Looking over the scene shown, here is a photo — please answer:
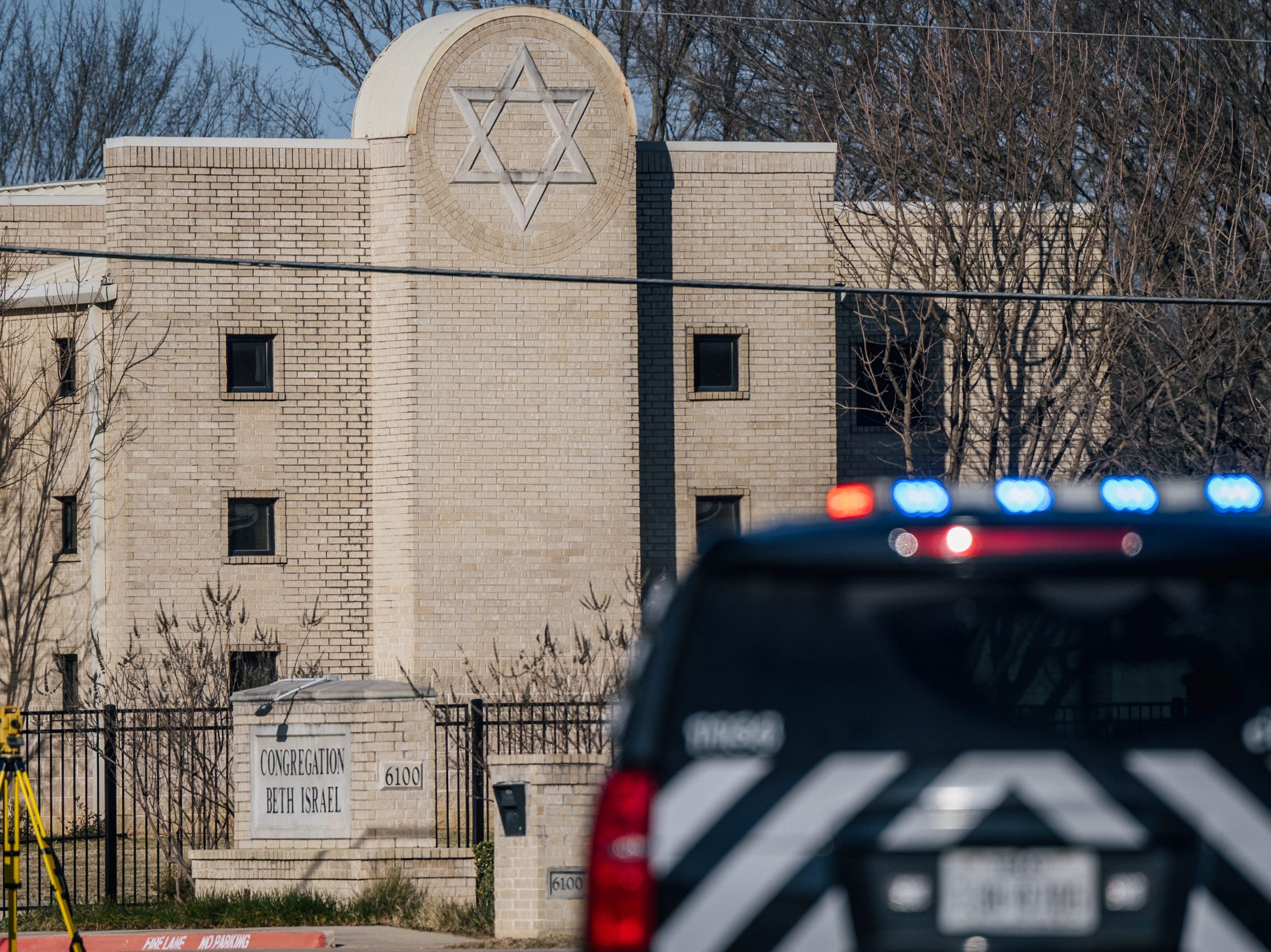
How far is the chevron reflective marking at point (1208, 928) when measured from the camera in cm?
371

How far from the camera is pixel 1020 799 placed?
370 cm

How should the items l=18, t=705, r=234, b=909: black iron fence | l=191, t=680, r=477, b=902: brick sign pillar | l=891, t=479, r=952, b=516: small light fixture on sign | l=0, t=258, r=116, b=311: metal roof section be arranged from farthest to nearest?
1. l=0, t=258, r=116, b=311: metal roof section
2. l=18, t=705, r=234, b=909: black iron fence
3. l=191, t=680, r=477, b=902: brick sign pillar
4. l=891, t=479, r=952, b=516: small light fixture on sign

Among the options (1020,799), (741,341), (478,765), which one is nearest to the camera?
(1020,799)

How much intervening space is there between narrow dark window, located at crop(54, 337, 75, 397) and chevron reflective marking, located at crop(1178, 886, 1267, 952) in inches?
836

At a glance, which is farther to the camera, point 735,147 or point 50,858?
point 735,147

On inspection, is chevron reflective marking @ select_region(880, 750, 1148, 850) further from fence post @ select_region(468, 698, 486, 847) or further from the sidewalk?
fence post @ select_region(468, 698, 486, 847)

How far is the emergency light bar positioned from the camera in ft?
13.3

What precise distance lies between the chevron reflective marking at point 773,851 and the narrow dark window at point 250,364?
19294 millimetres

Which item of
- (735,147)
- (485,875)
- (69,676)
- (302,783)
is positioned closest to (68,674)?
(69,676)

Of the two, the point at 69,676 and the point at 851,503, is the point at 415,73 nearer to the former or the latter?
the point at 69,676

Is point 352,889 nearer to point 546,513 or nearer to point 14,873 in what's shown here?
point 14,873

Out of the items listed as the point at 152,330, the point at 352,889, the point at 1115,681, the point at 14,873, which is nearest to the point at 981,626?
the point at 1115,681

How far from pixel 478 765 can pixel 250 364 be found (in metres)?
8.10

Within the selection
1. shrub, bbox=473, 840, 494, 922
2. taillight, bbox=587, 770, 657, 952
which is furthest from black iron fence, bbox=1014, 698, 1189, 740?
shrub, bbox=473, 840, 494, 922
